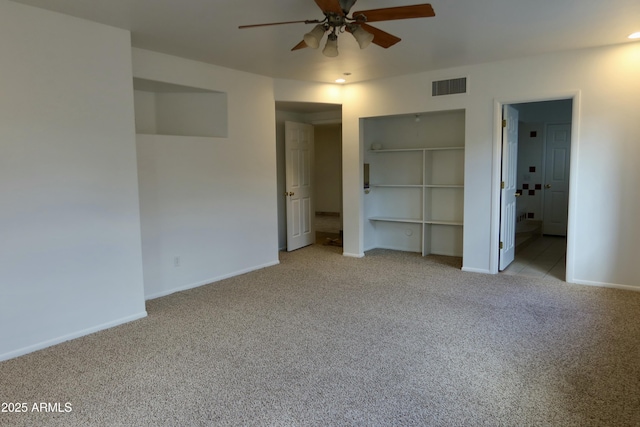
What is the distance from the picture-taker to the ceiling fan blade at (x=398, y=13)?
2443 mm

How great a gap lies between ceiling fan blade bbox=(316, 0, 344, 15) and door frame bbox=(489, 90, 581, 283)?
2861 millimetres

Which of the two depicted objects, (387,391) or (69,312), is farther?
(69,312)

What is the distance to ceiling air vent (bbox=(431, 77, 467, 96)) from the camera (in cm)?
486

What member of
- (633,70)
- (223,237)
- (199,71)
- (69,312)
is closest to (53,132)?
(69,312)

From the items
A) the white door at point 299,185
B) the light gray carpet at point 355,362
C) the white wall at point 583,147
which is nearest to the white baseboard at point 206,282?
the light gray carpet at point 355,362

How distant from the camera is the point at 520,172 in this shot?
761cm

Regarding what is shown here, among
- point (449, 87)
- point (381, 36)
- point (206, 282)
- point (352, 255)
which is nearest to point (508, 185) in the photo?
point (449, 87)

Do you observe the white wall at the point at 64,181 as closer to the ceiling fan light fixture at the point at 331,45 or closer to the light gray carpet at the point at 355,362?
the light gray carpet at the point at 355,362

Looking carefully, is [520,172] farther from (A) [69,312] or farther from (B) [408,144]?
(A) [69,312]

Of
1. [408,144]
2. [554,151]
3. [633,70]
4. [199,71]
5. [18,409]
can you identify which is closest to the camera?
[18,409]

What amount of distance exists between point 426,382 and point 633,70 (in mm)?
3747

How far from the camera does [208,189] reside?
185 inches

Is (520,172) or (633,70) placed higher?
(633,70)

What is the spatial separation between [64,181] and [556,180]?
295 inches
